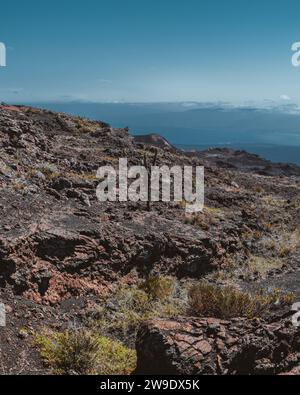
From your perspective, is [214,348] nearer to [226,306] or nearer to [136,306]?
[226,306]

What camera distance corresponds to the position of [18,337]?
9406 millimetres

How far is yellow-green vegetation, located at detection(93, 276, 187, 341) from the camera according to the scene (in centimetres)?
1105

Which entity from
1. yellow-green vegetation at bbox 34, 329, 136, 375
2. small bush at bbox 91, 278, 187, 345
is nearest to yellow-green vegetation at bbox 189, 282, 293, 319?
small bush at bbox 91, 278, 187, 345

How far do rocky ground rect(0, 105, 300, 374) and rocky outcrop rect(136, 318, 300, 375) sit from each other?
0.06 feet

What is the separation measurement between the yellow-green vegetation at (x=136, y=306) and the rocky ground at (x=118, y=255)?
1.40ft

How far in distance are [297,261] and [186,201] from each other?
640cm

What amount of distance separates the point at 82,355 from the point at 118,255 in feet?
18.0

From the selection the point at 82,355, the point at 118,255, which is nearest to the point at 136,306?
the point at 118,255

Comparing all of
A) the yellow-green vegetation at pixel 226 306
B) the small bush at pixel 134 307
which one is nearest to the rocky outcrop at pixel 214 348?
the yellow-green vegetation at pixel 226 306

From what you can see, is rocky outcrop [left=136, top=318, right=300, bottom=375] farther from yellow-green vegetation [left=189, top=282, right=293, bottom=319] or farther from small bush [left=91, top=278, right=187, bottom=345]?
small bush [left=91, top=278, right=187, bottom=345]

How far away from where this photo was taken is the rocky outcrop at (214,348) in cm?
785

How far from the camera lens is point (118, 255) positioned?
14062mm

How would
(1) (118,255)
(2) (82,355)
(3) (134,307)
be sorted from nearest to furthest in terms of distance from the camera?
(2) (82,355)
(3) (134,307)
(1) (118,255)

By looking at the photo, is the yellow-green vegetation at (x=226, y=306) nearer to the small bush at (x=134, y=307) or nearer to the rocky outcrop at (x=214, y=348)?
the small bush at (x=134, y=307)
